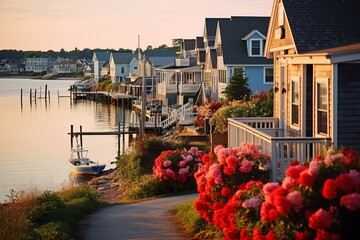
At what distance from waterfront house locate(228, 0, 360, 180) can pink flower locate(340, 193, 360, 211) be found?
4921 millimetres

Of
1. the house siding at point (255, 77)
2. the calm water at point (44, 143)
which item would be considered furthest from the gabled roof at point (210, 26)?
the calm water at point (44, 143)

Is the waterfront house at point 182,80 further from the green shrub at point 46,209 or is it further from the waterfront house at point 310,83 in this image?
the green shrub at point 46,209

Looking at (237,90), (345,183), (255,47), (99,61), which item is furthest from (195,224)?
(99,61)

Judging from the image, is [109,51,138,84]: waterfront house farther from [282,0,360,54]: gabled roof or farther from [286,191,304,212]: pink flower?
[286,191,304,212]: pink flower

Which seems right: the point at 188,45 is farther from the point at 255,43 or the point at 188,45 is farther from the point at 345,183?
the point at 345,183

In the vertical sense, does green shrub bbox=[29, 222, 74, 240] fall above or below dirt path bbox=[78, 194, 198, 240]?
above

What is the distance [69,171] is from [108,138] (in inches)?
873

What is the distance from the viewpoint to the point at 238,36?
215 ft

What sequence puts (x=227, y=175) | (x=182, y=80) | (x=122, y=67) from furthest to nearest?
1. (x=122, y=67)
2. (x=182, y=80)
3. (x=227, y=175)

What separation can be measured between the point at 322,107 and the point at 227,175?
4637 mm

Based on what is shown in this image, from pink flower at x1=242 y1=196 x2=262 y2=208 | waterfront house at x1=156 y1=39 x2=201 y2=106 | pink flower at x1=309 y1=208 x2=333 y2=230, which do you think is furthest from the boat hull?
pink flower at x1=309 y1=208 x2=333 y2=230

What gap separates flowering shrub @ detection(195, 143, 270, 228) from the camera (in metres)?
15.2

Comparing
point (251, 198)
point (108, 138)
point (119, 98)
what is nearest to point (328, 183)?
point (251, 198)

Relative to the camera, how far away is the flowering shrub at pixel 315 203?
36.6 feet
